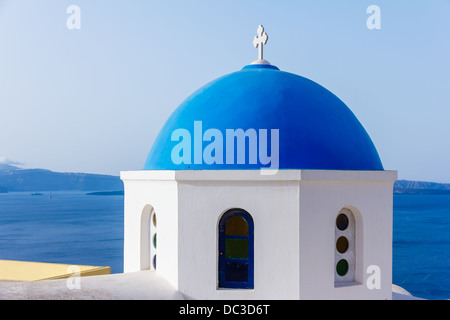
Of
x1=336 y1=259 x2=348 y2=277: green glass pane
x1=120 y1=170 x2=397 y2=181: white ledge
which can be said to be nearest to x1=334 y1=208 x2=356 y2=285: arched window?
x1=336 y1=259 x2=348 y2=277: green glass pane

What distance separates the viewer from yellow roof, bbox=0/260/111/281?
13.4m

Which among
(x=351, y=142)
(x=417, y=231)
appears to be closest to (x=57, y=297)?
(x=351, y=142)

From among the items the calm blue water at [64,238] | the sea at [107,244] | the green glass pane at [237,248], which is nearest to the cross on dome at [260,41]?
the green glass pane at [237,248]

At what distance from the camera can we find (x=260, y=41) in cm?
947

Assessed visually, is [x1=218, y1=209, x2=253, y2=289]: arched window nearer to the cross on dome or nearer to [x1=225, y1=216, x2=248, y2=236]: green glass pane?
[x1=225, y1=216, x2=248, y2=236]: green glass pane

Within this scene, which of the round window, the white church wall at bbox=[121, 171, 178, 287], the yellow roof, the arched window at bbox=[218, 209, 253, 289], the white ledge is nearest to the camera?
the white ledge

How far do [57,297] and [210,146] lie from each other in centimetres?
300

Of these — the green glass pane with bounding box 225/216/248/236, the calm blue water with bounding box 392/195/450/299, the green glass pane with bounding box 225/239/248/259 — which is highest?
the green glass pane with bounding box 225/216/248/236

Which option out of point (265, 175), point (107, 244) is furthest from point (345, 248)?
point (107, 244)

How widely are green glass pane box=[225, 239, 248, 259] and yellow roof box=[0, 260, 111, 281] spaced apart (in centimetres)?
681

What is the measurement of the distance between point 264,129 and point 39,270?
933 cm

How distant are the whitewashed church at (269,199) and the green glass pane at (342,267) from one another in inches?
0.9
